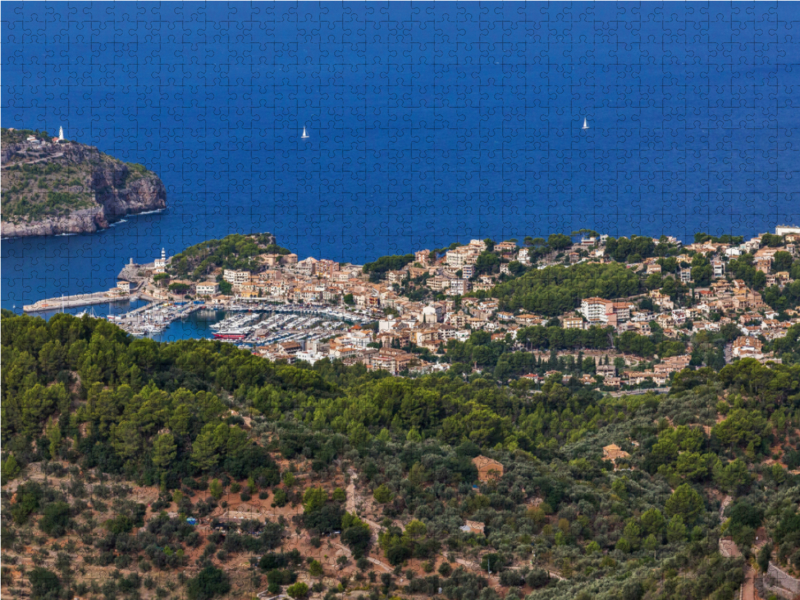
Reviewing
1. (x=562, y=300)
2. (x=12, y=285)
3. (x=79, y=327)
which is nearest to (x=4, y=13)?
(x=12, y=285)

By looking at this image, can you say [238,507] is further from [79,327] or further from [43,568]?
[79,327]

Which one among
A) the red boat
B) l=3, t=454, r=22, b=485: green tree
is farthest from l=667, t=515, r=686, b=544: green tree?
the red boat

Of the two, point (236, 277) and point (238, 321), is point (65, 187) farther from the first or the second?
point (238, 321)

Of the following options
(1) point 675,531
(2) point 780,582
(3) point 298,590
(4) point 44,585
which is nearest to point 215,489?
(3) point 298,590

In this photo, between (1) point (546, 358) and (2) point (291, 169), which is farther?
(2) point (291, 169)

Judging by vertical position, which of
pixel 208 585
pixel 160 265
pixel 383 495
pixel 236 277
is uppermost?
pixel 160 265

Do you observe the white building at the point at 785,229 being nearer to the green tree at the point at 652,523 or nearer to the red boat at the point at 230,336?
the red boat at the point at 230,336
